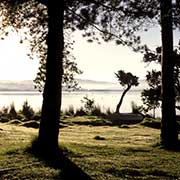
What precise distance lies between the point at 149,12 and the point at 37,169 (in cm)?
600

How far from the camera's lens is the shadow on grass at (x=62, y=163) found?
938cm

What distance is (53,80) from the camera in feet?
39.5

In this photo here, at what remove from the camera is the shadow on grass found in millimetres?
9383

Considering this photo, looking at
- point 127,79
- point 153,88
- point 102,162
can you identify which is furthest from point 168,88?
point 127,79

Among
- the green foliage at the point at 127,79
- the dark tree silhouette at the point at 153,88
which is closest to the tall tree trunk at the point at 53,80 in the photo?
the dark tree silhouette at the point at 153,88

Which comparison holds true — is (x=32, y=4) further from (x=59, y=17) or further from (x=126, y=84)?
(x=126, y=84)

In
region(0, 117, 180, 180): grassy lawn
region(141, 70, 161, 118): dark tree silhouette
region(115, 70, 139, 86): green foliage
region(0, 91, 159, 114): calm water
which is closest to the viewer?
region(0, 117, 180, 180): grassy lawn

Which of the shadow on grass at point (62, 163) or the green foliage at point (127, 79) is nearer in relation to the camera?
the shadow on grass at point (62, 163)

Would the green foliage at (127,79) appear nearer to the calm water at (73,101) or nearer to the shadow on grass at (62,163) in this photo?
the calm water at (73,101)

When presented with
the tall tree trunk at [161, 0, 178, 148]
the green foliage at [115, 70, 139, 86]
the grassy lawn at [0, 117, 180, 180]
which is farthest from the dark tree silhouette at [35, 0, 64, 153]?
the green foliage at [115, 70, 139, 86]

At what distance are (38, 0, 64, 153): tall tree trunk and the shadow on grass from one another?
0.26 metres

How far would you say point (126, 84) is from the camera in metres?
45.2

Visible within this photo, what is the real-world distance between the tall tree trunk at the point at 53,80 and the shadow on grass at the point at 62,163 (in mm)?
259

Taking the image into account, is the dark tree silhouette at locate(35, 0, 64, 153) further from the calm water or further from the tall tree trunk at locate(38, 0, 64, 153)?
the calm water
